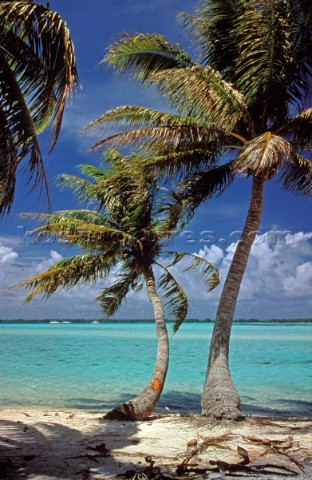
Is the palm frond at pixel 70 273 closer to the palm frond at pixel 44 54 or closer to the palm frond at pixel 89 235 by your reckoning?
the palm frond at pixel 89 235

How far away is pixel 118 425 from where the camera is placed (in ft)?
30.6

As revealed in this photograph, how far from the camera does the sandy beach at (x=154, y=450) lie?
584cm

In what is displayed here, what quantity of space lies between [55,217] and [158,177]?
135 inches

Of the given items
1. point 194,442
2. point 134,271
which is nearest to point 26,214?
point 134,271

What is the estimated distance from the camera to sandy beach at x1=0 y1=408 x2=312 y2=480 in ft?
19.1

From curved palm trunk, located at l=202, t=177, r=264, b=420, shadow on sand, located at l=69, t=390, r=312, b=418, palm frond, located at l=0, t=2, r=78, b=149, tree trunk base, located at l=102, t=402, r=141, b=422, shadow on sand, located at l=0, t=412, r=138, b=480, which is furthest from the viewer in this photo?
shadow on sand, located at l=69, t=390, r=312, b=418

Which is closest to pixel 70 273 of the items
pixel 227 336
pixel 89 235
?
pixel 89 235

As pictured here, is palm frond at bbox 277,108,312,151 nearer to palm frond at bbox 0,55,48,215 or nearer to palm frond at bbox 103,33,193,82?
palm frond at bbox 103,33,193,82

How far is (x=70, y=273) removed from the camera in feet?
39.1

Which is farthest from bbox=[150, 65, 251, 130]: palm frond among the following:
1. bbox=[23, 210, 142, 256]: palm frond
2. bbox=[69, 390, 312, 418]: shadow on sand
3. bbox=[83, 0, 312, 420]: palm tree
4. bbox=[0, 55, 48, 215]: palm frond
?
bbox=[69, 390, 312, 418]: shadow on sand

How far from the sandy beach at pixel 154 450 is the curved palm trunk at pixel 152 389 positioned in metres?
0.29

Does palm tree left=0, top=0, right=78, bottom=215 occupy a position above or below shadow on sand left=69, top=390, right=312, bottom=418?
above

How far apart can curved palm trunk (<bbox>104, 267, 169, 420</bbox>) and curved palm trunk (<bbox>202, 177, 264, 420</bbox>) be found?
4.54 feet

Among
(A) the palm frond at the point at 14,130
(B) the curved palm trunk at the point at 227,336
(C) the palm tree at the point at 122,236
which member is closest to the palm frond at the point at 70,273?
(C) the palm tree at the point at 122,236
